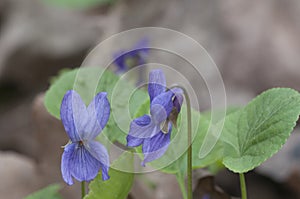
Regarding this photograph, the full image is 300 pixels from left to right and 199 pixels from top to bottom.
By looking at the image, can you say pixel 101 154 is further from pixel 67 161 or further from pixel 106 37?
pixel 106 37

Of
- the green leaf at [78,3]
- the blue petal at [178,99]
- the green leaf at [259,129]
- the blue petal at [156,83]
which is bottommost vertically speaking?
the green leaf at [259,129]

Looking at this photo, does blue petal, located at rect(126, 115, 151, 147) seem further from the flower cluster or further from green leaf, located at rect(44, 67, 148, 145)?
green leaf, located at rect(44, 67, 148, 145)

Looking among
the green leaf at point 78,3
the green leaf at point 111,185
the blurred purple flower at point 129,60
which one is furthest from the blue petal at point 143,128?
the green leaf at point 78,3

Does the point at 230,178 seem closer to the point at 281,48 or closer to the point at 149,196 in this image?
the point at 149,196

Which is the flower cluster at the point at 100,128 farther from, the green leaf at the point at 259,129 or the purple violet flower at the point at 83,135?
the green leaf at the point at 259,129

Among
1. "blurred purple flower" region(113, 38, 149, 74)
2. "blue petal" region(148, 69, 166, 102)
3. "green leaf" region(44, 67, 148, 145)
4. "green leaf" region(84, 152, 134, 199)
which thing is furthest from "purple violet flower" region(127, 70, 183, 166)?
"blurred purple flower" region(113, 38, 149, 74)
